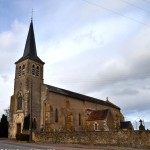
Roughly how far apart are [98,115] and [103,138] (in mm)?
21886

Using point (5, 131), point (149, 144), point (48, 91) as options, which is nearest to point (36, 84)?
point (48, 91)

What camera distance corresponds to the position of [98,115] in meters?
51.0

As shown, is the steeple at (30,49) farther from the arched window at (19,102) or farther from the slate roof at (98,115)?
the slate roof at (98,115)

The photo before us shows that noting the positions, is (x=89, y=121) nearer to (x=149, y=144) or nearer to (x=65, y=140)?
(x=65, y=140)

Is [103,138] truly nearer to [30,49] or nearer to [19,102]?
[19,102]

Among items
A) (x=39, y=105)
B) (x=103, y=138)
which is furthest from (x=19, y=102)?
(x=103, y=138)

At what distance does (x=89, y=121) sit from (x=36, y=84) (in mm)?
14873

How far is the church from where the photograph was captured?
145 ft

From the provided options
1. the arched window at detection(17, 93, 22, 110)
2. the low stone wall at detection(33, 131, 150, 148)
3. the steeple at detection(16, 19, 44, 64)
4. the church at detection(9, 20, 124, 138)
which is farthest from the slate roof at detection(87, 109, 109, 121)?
the low stone wall at detection(33, 131, 150, 148)

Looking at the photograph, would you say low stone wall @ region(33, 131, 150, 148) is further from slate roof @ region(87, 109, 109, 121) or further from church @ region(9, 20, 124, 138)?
slate roof @ region(87, 109, 109, 121)

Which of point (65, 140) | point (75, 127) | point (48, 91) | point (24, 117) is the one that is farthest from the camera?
point (75, 127)

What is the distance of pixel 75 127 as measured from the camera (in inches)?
1983

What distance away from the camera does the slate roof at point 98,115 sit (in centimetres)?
4947

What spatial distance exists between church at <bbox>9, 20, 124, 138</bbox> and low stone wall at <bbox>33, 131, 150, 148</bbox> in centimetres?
806
